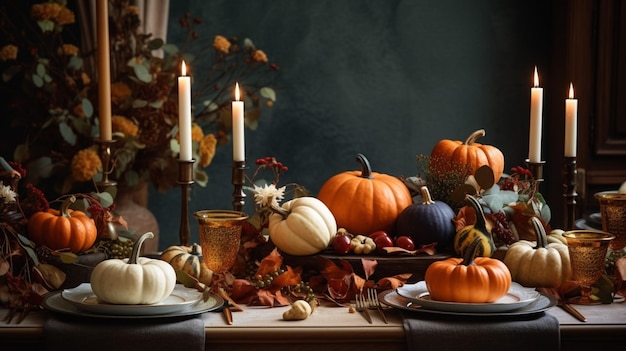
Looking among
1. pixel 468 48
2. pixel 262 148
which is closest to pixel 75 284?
pixel 262 148

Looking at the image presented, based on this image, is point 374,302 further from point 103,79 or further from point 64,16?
point 64,16

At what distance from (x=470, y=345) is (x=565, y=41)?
2.31 meters

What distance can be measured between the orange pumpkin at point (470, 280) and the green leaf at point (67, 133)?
1.71 meters

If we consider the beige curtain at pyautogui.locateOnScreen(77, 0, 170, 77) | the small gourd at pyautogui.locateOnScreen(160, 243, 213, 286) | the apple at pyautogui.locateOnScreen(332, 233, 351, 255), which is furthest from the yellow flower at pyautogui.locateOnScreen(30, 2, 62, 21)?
the apple at pyautogui.locateOnScreen(332, 233, 351, 255)

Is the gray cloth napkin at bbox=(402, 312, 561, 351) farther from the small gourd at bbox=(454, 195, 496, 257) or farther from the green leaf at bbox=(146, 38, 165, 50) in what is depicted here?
the green leaf at bbox=(146, 38, 165, 50)

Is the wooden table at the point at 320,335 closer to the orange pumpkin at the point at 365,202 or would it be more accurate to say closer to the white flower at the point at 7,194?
the white flower at the point at 7,194

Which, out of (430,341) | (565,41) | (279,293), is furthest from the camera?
(565,41)

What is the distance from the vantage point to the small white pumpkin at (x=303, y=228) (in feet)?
6.22

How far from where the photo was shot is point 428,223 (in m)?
1.95

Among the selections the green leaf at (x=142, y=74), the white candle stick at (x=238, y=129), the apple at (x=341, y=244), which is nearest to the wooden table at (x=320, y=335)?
the apple at (x=341, y=244)

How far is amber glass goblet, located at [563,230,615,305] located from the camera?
1.74 m

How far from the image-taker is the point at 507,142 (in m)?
3.82

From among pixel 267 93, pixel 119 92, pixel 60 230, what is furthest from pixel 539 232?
pixel 267 93

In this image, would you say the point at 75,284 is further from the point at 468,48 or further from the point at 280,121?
the point at 468,48
